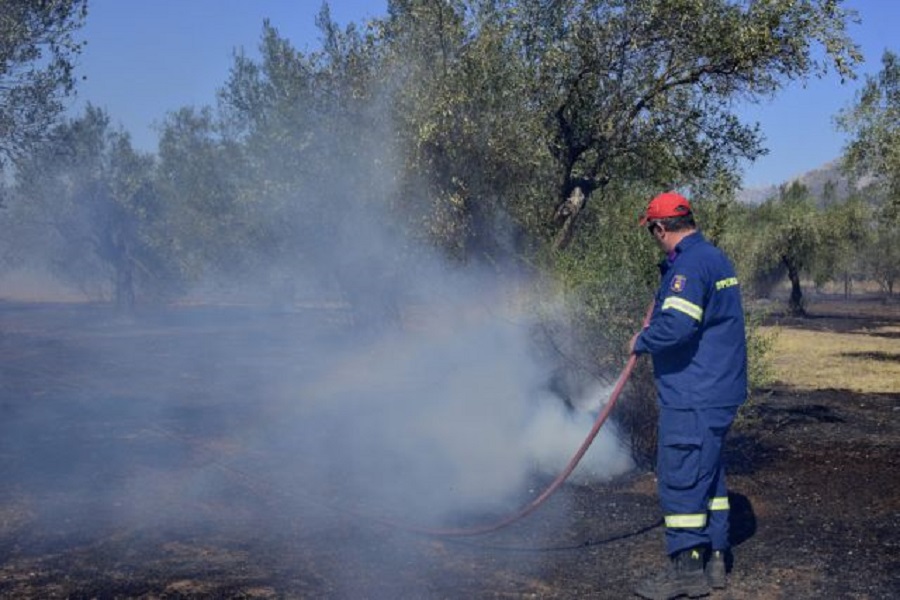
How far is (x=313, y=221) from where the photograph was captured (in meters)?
15.4

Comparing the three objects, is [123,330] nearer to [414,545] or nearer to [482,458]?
[482,458]

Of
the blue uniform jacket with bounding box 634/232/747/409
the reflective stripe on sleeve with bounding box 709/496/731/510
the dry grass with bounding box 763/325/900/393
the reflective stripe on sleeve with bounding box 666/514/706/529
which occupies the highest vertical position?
the blue uniform jacket with bounding box 634/232/747/409

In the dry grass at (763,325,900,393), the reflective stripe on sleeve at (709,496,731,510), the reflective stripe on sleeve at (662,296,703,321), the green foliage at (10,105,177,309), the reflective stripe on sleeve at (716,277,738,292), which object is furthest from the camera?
the green foliage at (10,105,177,309)

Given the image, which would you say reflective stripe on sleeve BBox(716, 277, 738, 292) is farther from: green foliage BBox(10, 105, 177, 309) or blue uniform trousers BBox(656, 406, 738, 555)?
green foliage BBox(10, 105, 177, 309)

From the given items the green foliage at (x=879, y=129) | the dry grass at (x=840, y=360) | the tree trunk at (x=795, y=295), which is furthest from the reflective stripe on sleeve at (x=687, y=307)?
the tree trunk at (x=795, y=295)

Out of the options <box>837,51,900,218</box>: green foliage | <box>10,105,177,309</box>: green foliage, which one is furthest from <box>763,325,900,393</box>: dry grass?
<box>10,105,177,309</box>: green foliage

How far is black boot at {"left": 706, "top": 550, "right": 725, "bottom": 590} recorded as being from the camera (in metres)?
4.75

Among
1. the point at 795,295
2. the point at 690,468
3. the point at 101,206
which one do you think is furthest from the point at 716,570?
the point at 795,295

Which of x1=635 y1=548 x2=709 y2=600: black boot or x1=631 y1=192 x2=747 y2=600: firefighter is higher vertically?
x1=631 y1=192 x2=747 y2=600: firefighter

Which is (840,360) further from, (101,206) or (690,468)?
(101,206)

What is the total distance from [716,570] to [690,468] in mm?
615

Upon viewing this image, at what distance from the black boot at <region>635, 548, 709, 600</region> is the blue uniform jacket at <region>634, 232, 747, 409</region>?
0.81 meters

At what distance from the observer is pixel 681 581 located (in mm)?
4609

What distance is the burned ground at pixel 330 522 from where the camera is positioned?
15.7 feet
